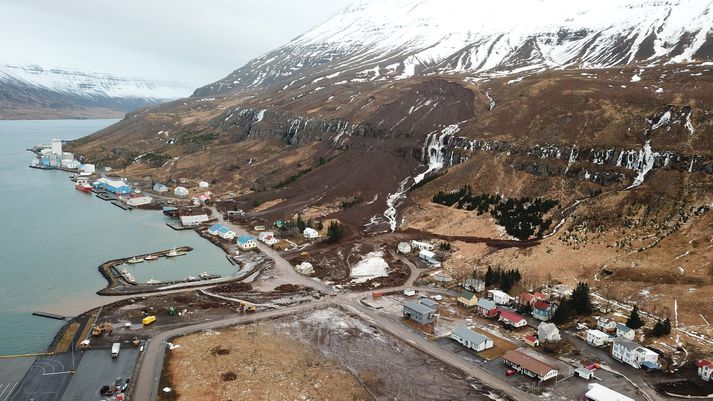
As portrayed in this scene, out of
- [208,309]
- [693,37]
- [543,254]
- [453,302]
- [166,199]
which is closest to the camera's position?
[208,309]

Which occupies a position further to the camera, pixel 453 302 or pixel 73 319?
pixel 453 302

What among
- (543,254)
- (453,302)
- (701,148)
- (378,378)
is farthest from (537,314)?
(701,148)

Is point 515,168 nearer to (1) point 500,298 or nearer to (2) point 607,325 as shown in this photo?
(1) point 500,298

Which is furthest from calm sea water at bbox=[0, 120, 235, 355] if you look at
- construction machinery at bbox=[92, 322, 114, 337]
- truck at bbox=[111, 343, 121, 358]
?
truck at bbox=[111, 343, 121, 358]

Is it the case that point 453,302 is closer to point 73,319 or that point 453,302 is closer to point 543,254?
point 543,254

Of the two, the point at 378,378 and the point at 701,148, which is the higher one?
the point at 701,148

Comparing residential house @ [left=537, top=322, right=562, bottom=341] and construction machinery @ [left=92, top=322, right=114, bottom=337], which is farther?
residential house @ [left=537, top=322, right=562, bottom=341]

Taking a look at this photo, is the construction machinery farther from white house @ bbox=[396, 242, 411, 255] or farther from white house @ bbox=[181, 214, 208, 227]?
white house @ bbox=[181, 214, 208, 227]
